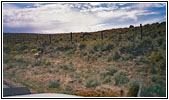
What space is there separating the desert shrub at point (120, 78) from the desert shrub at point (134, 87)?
19.4 inches

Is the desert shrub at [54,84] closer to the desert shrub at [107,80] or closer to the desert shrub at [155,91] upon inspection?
the desert shrub at [107,80]

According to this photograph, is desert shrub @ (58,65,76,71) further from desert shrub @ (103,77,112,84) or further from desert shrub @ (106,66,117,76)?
desert shrub @ (103,77,112,84)

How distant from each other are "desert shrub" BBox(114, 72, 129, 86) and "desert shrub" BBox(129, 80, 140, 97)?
492 millimetres

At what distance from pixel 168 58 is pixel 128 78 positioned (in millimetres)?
1606

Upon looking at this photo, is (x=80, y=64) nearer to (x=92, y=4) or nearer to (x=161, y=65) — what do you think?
(x=92, y=4)

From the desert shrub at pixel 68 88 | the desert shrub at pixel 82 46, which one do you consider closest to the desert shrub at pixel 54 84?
the desert shrub at pixel 68 88

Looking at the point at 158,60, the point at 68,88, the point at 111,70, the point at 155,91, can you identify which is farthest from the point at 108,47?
the point at 155,91

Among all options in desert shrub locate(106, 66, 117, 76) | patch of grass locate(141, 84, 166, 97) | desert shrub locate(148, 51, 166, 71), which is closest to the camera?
patch of grass locate(141, 84, 166, 97)

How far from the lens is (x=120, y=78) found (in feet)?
29.0

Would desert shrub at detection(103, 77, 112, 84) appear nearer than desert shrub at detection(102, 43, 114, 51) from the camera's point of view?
Yes

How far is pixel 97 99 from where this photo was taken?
683 centimetres

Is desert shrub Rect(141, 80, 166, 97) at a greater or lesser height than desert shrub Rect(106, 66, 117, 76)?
lesser

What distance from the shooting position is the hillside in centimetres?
848

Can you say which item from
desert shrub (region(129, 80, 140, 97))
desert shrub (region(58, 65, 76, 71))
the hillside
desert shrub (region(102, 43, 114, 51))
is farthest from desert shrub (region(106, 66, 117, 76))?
desert shrub (region(102, 43, 114, 51))
